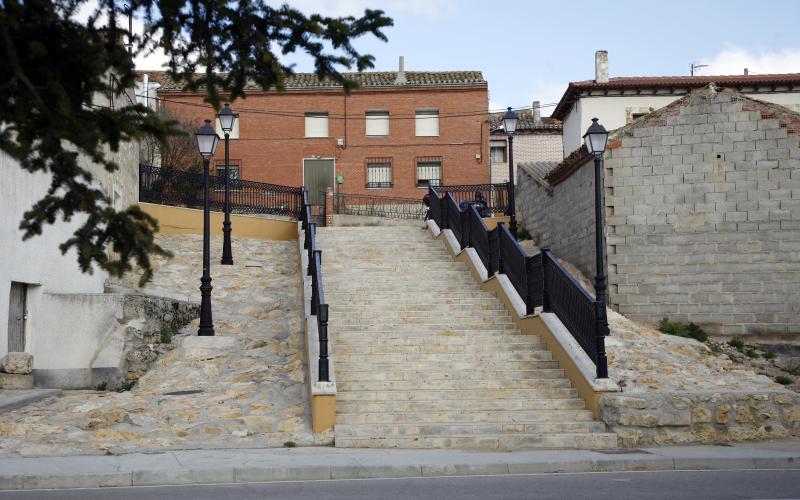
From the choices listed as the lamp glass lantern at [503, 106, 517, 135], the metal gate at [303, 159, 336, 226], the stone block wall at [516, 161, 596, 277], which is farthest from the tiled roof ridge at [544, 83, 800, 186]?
the metal gate at [303, 159, 336, 226]

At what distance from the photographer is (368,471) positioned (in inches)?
372

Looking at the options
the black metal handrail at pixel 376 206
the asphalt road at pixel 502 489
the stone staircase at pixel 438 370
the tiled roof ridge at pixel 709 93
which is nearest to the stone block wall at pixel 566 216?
the tiled roof ridge at pixel 709 93

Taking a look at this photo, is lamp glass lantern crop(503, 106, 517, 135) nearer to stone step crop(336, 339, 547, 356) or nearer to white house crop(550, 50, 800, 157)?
stone step crop(336, 339, 547, 356)

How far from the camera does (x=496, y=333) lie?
14.8 meters

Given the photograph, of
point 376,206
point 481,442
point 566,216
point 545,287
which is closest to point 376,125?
point 376,206

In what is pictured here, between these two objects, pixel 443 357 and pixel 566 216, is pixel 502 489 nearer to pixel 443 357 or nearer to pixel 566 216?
pixel 443 357

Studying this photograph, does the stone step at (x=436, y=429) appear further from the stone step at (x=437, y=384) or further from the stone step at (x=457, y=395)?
the stone step at (x=437, y=384)

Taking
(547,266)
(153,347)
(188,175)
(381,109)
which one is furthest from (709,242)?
(381,109)

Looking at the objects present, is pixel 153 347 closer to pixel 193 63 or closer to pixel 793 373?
pixel 193 63

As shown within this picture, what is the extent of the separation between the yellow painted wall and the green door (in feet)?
56.3

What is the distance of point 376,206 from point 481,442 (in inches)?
854

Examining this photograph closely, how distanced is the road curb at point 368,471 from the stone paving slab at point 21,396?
3.03m

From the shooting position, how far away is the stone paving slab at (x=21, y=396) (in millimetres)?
11508

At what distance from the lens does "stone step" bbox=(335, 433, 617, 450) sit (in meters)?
→ 11.1
